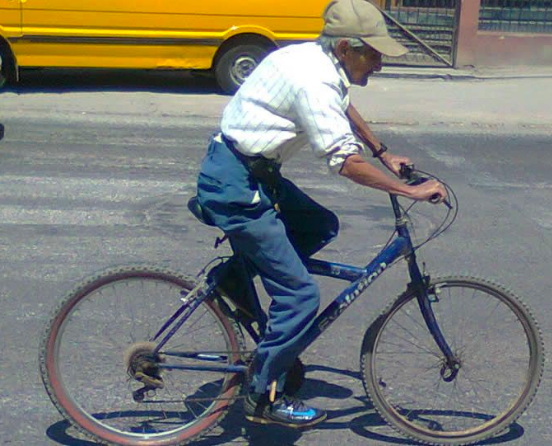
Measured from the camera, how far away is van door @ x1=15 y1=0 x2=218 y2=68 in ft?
41.8

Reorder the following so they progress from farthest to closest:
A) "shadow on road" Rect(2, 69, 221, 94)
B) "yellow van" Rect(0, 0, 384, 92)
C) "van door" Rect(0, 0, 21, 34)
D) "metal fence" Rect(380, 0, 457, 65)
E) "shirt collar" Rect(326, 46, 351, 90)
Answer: "metal fence" Rect(380, 0, 457, 65), "shadow on road" Rect(2, 69, 221, 94), "yellow van" Rect(0, 0, 384, 92), "van door" Rect(0, 0, 21, 34), "shirt collar" Rect(326, 46, 351, 90)

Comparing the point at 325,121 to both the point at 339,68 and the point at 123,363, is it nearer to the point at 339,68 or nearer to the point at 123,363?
the point at 339,68

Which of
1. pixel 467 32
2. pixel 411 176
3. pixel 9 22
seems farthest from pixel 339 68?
pixel 467 32

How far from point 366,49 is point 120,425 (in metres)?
1.75

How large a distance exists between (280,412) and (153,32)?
9.78 m

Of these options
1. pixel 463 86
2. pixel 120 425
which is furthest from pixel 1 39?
pixel 120 425

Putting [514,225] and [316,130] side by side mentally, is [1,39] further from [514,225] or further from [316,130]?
[316,130]

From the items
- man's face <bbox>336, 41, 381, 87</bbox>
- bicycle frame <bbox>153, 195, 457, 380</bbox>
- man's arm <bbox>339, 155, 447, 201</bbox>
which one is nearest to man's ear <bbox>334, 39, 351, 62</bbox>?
man's face <bbox>336, 41, 381, 87</bbox>

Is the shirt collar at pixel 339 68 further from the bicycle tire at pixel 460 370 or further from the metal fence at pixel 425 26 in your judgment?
the metal fence at pixel 425 26

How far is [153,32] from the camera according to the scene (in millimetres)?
13156

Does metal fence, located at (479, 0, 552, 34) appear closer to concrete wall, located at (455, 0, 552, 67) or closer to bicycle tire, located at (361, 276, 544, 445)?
concrete wall, located at (455, 0, 552, 67)

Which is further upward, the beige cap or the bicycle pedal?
the beige cap

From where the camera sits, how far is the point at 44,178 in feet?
28.0

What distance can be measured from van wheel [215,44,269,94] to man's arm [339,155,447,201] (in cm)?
994
